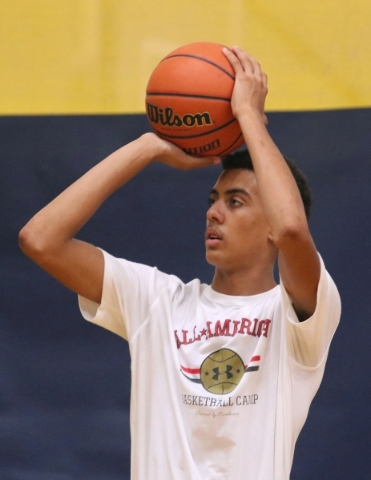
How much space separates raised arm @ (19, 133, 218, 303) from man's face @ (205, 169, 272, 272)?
14cm

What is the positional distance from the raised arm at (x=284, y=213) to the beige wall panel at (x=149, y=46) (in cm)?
101

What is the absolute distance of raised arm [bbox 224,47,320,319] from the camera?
182 centimetres

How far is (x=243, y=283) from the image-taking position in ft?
7.12

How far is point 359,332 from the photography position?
289cm

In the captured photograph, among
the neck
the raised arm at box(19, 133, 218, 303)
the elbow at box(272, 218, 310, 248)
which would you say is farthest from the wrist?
the neck

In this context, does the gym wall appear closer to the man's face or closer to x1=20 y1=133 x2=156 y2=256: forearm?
the man's face

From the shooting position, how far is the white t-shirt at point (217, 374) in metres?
1.93

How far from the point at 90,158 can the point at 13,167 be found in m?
0.29

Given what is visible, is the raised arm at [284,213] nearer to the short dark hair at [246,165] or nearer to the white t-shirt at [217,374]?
the white t-shirt at [217,374]

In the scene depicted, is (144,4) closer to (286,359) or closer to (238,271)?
(238,271)

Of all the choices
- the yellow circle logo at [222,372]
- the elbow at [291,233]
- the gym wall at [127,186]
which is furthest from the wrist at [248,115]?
the gym wall at [127,186]

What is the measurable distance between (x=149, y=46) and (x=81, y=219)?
46.7 inches

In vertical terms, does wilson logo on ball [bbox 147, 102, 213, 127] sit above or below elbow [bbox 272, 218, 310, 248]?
above

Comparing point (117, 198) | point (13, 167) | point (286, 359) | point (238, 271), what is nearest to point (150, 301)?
point (238, 271)
